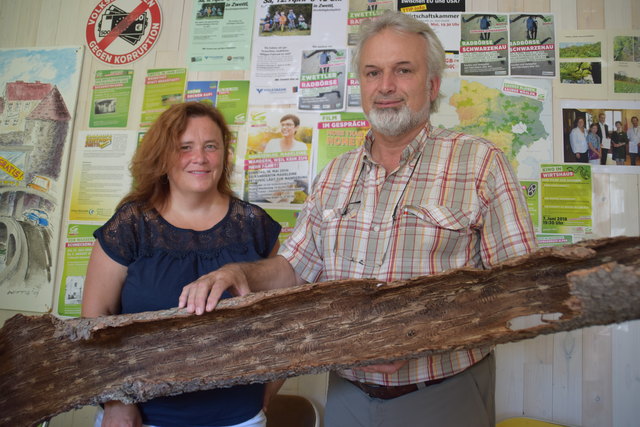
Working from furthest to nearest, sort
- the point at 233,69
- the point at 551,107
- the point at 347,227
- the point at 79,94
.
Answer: the point at 79,94 < the point at 233,69 < the point at 551,107 < the point at 347,227

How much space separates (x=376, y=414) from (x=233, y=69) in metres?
1.68

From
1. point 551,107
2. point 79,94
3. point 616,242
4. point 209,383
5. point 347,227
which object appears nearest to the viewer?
point 616,242

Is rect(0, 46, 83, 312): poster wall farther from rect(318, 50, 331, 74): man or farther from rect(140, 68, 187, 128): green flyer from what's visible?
rect(318, 50, 331, 74): man

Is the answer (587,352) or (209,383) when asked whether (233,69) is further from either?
(587,352)

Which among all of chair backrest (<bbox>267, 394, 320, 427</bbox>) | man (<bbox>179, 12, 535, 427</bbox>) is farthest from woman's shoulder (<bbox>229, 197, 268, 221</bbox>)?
chair backrest (<bbox>267, 394, 320, 427</bbox>)

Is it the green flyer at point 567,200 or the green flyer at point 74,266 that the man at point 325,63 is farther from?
the green flyer at point 74,266

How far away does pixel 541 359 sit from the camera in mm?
1789

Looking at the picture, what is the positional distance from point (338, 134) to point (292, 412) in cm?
121

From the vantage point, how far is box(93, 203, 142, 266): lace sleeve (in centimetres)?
125

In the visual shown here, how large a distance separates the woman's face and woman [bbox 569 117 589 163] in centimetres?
146

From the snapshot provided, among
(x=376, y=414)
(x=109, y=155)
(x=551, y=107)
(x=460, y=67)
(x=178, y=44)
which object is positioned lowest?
(x=376, y=414)

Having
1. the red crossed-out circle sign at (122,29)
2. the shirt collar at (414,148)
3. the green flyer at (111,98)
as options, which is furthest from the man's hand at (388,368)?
the red crossed-out circle sign at (122,29)

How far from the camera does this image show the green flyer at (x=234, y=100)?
209 cm

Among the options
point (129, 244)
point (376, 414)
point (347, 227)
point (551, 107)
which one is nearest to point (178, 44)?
point (129, 244)
